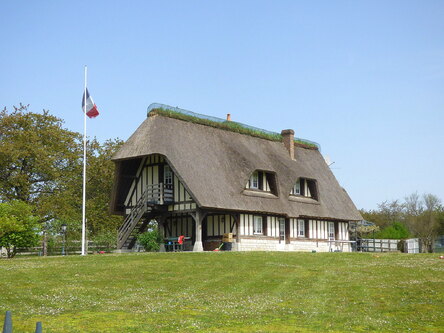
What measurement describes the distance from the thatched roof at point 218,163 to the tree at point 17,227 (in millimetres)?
6153

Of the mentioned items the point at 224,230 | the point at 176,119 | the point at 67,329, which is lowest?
the point at 67,329

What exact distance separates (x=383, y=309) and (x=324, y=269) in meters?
9.11

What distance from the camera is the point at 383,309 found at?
16047 millimetres

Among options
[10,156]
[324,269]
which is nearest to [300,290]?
[324,269]

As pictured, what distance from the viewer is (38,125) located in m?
54.5

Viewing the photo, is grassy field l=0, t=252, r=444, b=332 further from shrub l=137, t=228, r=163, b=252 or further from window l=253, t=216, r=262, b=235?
window l=253, t=216, r=262, b=235

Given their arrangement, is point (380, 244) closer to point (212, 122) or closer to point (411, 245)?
point (411, 245)

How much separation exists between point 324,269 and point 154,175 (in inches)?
670

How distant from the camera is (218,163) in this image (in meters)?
39.9

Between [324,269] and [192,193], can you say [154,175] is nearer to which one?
[192,193]

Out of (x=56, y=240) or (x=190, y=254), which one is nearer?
(x=190, y=254)

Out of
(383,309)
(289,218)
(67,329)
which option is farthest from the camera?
(289,218)

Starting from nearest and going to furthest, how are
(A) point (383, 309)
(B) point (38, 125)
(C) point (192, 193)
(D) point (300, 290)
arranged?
1. (A) point (383, 309)
2. (D) point (300, 290)
3. (C) point (192, 193)
4. (B) point (38, 125)

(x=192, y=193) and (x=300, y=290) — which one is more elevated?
(x=192, y=193)
